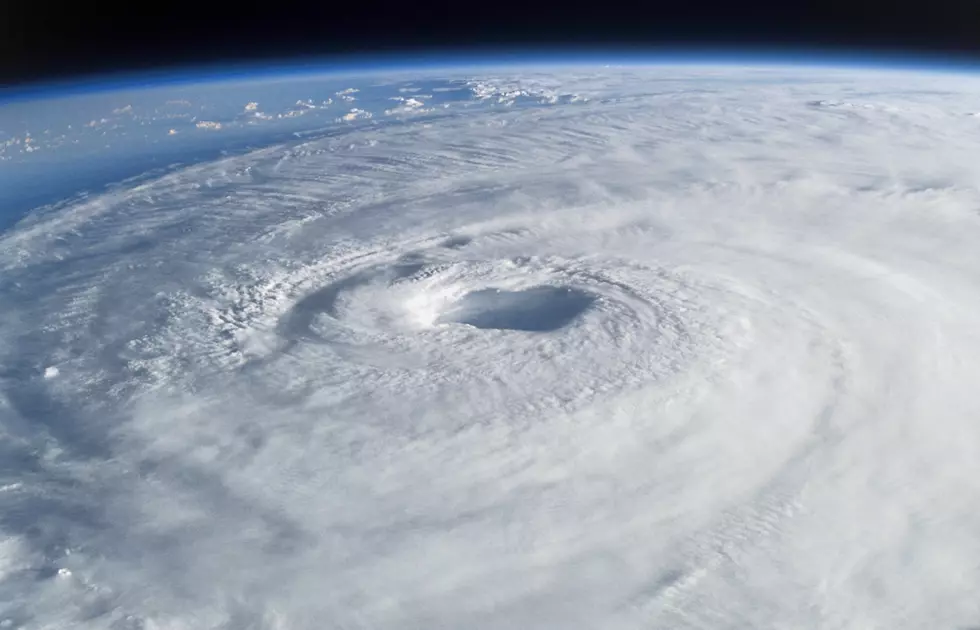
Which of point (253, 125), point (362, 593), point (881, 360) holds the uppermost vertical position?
point (253, 125)

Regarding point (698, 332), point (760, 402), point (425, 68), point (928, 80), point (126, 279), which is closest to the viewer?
point (760, 402)

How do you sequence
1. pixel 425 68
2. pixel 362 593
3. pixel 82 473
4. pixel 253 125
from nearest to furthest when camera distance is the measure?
pixel 362 593 → pixel 82 473 → pixel 253 125 → pixel 425 68

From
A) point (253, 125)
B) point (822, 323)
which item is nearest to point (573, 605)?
point (822, 323)

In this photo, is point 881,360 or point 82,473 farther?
point 881,360

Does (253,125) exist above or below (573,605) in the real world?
above

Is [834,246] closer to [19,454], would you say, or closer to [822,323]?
[822,323]

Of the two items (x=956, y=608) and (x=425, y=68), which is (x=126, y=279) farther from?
Answer: (x=425, y=68)

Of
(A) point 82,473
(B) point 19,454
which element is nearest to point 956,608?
(A) point 82,473
